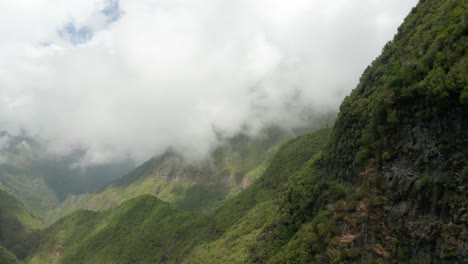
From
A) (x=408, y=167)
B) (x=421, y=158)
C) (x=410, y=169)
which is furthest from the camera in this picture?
(x=408, y=167)

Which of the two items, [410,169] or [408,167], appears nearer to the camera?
[410,169]

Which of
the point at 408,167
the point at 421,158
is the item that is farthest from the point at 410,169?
the point at 421,158

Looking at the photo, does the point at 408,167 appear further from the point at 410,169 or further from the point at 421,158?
the point at 421,158

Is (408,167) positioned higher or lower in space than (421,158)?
lower

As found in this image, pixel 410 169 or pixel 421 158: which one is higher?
pixel 421 158

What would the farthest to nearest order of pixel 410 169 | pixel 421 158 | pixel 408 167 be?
pixel 408 167 < pixel 410 169 < pixel 421 158

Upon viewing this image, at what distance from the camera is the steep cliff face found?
51.4 metres

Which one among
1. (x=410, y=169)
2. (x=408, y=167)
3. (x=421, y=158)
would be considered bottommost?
(x=410, y=169)

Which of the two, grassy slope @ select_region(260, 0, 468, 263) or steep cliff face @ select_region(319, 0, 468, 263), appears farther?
grassy slope @ select_region(260, 0, 468, 263)

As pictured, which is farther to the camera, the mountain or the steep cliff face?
the mountain

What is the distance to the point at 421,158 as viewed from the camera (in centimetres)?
5856

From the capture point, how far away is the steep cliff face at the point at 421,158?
5144 cm

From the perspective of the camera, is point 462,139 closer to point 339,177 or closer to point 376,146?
point 376,146

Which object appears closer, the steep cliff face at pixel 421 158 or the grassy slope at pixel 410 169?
the steep cliff face at pixel 421 158
